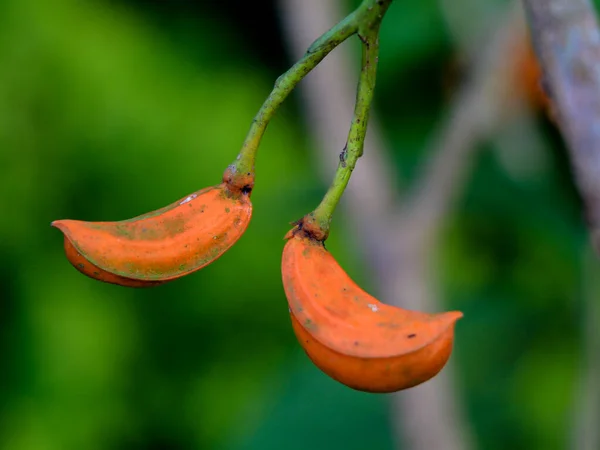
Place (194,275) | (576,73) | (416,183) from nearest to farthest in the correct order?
(576,73) < (416,183) < (194,275)

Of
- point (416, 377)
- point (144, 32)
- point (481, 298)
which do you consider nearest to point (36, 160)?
point (144, 32)

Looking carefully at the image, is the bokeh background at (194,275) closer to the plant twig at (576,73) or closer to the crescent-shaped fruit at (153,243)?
the plant twig at (576,73)

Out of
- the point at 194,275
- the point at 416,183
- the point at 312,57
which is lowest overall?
the point at 194,275

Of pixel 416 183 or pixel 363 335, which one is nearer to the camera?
pixel 363 335

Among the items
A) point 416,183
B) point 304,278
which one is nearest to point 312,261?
point 304,278

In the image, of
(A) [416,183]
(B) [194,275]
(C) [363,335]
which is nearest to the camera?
(C) [363,335]

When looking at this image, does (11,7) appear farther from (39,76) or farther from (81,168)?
(81,168)

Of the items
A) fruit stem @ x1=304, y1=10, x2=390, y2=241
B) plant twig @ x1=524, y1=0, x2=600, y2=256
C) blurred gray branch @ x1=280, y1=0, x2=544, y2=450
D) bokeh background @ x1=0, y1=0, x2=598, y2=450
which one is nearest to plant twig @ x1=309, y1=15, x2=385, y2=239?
fruit stem @ x1=304, y1=10, x2=390, y2=241

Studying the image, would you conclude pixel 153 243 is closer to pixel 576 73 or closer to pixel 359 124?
pixel 359 124

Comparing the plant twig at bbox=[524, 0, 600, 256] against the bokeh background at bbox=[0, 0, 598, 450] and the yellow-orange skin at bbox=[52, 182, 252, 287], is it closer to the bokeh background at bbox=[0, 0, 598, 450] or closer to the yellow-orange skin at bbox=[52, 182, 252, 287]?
the yellow-orange skin at bbox=[52, 182, 252, 287]
